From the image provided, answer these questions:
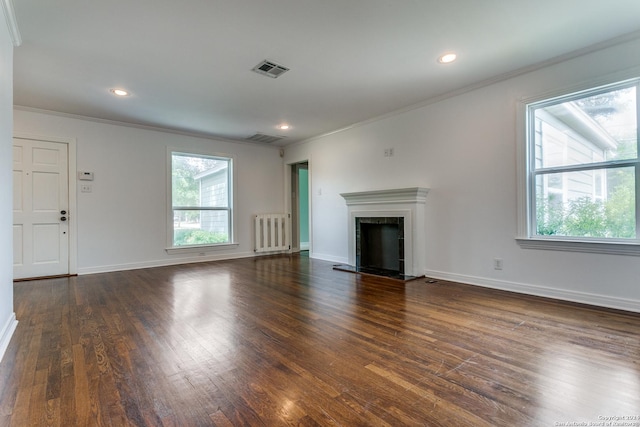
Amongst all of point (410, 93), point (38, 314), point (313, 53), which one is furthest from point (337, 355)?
point (410, 93)

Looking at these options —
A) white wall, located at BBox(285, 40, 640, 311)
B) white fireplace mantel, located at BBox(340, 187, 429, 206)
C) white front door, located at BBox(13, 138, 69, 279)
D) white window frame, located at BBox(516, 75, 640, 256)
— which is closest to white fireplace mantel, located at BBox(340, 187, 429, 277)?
white fireplace mantel, located at BBox(340, 187, 429, 206)

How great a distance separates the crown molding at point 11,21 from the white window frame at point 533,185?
452cm

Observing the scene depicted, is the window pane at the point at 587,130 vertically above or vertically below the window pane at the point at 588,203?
above

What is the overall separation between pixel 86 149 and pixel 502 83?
582cm

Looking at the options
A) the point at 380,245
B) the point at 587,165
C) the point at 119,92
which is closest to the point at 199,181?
the point at 119,92

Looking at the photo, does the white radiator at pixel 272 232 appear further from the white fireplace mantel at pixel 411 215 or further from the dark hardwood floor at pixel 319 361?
the dark hardwood floor at pixel 319 361

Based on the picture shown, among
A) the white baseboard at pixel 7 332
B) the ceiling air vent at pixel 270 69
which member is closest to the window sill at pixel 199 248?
the white baseboard at pixel 7 332

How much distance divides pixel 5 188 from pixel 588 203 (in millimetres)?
4947

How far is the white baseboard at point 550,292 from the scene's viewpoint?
8.83ft

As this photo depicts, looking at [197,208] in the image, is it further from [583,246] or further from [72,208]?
[583,246]

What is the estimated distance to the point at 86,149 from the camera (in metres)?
4.68

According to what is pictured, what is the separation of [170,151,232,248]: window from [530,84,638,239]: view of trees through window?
16.8 ft

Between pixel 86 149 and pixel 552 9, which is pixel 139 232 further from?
pixel 552 9

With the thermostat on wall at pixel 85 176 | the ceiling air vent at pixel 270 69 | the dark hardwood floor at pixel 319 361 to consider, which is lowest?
the dark hardwood floor at pixel 319 361
